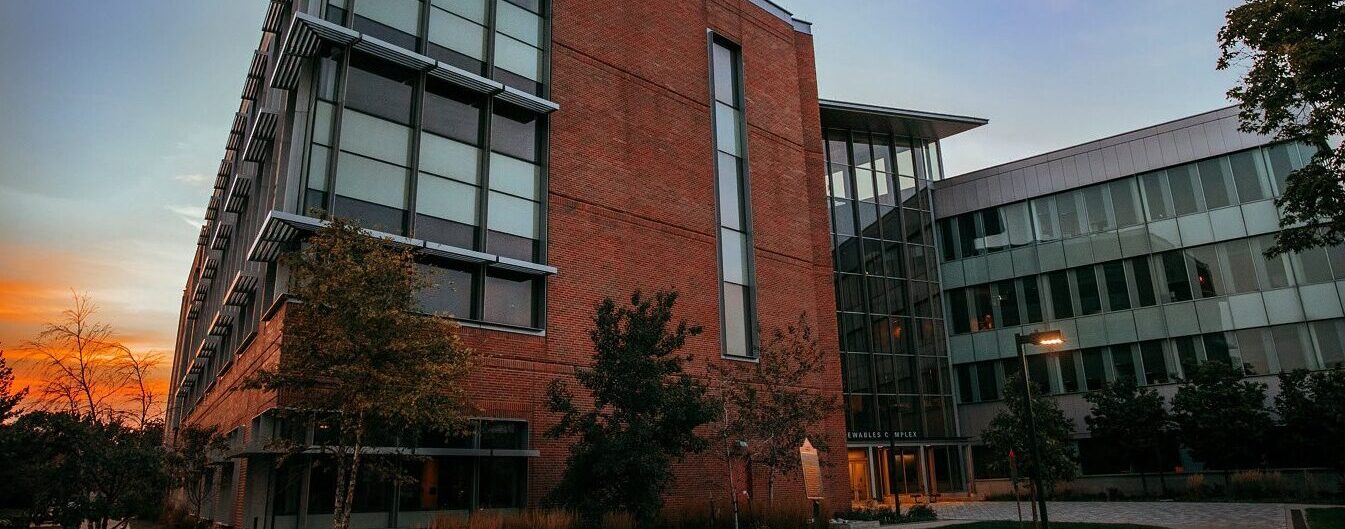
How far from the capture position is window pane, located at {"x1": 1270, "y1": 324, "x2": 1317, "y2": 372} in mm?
31312

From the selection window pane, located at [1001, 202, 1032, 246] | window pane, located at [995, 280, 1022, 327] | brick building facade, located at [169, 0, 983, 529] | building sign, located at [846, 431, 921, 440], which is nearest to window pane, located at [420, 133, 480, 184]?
brick building facade, located at [169, 0, 983, 529]

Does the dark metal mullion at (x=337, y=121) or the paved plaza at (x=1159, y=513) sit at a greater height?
the dark metal mullion at (x=337, y=121)

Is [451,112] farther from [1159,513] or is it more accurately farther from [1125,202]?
[1125,202]

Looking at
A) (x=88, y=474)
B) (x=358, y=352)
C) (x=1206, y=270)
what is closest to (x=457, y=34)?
(x=358, y=352)

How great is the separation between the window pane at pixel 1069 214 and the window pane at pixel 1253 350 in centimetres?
793

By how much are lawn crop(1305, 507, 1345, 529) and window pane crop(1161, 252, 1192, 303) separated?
13809mm

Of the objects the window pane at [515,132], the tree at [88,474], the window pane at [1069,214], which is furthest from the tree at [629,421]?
the window pane at [1069,214]

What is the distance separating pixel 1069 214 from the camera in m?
38.3

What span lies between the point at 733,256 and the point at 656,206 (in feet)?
12.0

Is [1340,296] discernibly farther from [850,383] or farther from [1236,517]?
[850,383]

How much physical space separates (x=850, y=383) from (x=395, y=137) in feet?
74.3

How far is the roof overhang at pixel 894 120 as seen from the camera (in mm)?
37969

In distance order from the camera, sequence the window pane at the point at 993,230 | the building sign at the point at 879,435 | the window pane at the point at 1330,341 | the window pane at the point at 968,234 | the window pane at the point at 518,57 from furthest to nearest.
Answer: the window pane at the point at 968,234
the window pane at the point at 993,230
the building sign at the point at 879,435
the window pane at the point at 1330,341
the window pane at the point at 518,57

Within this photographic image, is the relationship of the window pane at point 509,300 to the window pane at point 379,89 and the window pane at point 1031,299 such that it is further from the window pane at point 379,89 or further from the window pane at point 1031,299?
the window pane at point 1031,299
